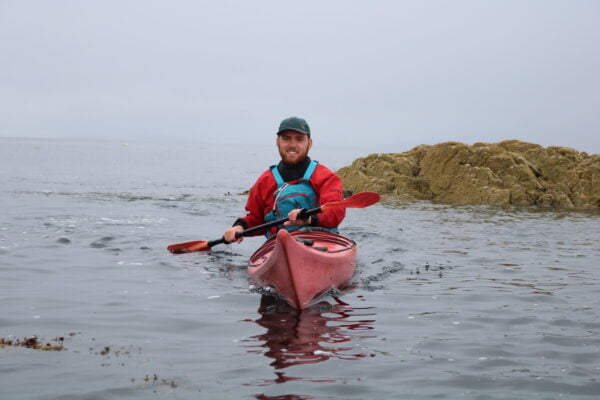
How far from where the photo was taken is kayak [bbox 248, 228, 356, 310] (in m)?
6.27

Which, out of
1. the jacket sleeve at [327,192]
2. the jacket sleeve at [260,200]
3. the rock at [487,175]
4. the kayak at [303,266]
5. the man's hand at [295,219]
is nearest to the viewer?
the kayak at [303,266]

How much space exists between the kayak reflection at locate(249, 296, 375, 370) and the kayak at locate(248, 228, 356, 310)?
0.17 m

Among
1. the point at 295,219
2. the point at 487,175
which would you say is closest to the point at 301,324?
the point at 295,219

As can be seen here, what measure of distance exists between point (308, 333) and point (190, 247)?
4379 millimetres

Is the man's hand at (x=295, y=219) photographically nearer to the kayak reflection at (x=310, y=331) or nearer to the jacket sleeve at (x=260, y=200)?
the jacket sleeve at (x=260, y=200)

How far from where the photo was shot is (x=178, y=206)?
19.0m

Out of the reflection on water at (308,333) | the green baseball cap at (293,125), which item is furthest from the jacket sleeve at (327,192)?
the reflection on water at (308,333)

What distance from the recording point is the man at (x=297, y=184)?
26.1 feet

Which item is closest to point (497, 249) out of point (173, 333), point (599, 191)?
point (173, 333)

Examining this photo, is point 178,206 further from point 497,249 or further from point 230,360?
point 230,360

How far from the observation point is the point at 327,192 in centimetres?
803

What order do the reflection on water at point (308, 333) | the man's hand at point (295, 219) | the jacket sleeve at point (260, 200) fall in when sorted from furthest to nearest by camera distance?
1. the jacket sleeve at point (260, 200)
2. the man's hand at point (295, 219)
3. the reflection on water at point (308, 333)

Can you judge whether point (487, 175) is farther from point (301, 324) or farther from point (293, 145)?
point (301, 324)

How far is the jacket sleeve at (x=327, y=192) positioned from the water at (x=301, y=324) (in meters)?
0.93
